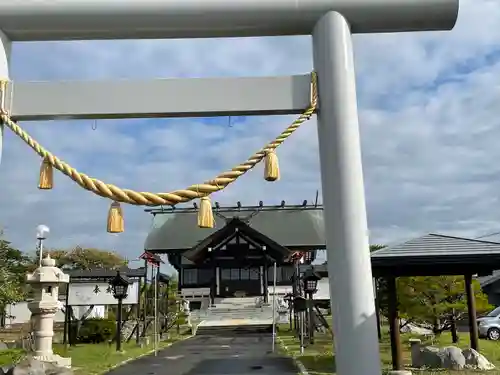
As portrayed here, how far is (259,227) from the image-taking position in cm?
3192

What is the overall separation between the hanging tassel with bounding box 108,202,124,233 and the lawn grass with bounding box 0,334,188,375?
6.36m

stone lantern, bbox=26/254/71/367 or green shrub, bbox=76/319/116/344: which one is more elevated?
stone lantern, bbox=26/254/71/367

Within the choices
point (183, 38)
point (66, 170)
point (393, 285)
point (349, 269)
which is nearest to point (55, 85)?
point (66, 170)

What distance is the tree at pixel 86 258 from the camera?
35.2 metres

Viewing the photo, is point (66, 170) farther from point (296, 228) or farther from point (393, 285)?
point (296, 228)

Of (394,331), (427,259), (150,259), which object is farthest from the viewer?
(150,259)

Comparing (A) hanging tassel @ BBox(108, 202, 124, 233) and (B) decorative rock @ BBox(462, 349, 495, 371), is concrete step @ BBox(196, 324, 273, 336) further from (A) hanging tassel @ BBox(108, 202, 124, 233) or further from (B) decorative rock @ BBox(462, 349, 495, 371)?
(A) hanging tassel @ BBox(108, 202, 124, 233)

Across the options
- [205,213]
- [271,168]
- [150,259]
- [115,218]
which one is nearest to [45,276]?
[150,259]

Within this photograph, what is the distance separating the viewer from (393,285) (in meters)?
10.4

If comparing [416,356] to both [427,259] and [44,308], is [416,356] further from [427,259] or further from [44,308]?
[44,308]

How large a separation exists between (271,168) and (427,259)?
7.25 m

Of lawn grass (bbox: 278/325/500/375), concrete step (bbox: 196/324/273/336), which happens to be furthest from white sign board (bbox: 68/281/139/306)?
lawn grass (bbox: 278/325/500/375)

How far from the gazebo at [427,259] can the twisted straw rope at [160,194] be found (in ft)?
21.8

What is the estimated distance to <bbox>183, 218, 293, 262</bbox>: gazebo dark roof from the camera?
2656 centimetres
